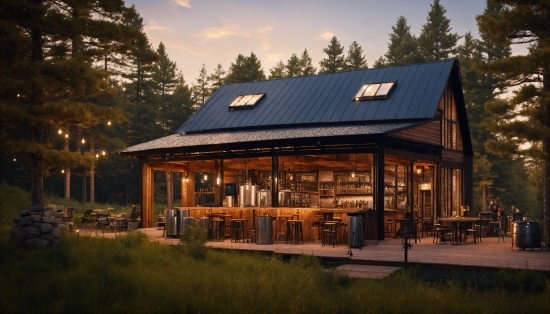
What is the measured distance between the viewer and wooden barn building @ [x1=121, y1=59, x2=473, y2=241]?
18938 mm

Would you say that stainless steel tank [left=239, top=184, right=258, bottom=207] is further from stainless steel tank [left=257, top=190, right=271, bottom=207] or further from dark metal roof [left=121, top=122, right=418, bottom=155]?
dark metal roof [left=121, top=122, right=418, bottom=155]

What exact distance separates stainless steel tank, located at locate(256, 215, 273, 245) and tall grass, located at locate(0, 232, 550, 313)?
3609mm

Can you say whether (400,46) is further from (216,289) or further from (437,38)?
(216,289)

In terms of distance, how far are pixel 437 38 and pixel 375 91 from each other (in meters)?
27.1

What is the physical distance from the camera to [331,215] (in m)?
17.8

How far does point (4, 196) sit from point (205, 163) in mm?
9190

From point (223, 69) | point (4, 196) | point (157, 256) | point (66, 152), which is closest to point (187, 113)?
point (223, 69)

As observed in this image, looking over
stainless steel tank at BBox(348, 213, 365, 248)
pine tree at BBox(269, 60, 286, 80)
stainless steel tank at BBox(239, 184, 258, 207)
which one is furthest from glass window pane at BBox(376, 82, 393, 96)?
pine tree at BBox(269, 60, 286, 80)

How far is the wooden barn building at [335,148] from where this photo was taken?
1894cm

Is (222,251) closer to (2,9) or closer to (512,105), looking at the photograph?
(2,9)

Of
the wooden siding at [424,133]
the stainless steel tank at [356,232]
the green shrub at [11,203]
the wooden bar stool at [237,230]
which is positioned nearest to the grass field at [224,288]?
the stainless steel tank at [356,232]

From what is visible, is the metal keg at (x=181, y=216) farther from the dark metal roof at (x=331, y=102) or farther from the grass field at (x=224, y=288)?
the grass field at (x=224, y=288)

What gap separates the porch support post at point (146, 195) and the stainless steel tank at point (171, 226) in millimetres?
4155

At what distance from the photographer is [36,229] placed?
50.2 feet
